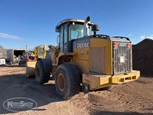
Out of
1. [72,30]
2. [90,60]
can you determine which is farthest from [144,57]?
[90,60]

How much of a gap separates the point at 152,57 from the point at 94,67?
11154mm

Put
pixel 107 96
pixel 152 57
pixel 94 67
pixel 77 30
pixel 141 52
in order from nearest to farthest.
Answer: pixel 94 67 < pixel 107 96 < pixel 77 30 < pixel 152 57 < pixel 141 52

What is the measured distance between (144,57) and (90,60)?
11438 millimetres

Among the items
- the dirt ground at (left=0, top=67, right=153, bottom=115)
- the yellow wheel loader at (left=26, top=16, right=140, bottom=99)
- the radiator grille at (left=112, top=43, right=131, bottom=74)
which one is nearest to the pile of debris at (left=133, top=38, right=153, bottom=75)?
the dirt ground at (left=0, top=67, right=153, bottom=115)

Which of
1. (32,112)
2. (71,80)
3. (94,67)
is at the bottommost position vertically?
(32,112)

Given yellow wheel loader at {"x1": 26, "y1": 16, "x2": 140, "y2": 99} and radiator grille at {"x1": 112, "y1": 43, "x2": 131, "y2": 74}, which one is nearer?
yellow wheel loader at {"x1": 26, "y1": 16, "x2": 140, "y2": 99}

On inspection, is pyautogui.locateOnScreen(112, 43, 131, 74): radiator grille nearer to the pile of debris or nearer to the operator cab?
the operator cab

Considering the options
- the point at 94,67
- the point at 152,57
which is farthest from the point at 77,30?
the point at 152,57

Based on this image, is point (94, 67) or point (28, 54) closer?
point (94, 67)

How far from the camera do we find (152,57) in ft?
46.4

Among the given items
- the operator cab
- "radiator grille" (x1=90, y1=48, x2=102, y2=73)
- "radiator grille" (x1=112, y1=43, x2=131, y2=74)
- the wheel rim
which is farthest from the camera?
the operator cab

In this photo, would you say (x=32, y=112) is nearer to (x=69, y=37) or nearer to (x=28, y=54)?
(x=69, y=37)

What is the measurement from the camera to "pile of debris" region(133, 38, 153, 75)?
13555 mm

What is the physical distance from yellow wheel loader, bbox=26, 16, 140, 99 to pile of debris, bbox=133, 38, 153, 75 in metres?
9.05
